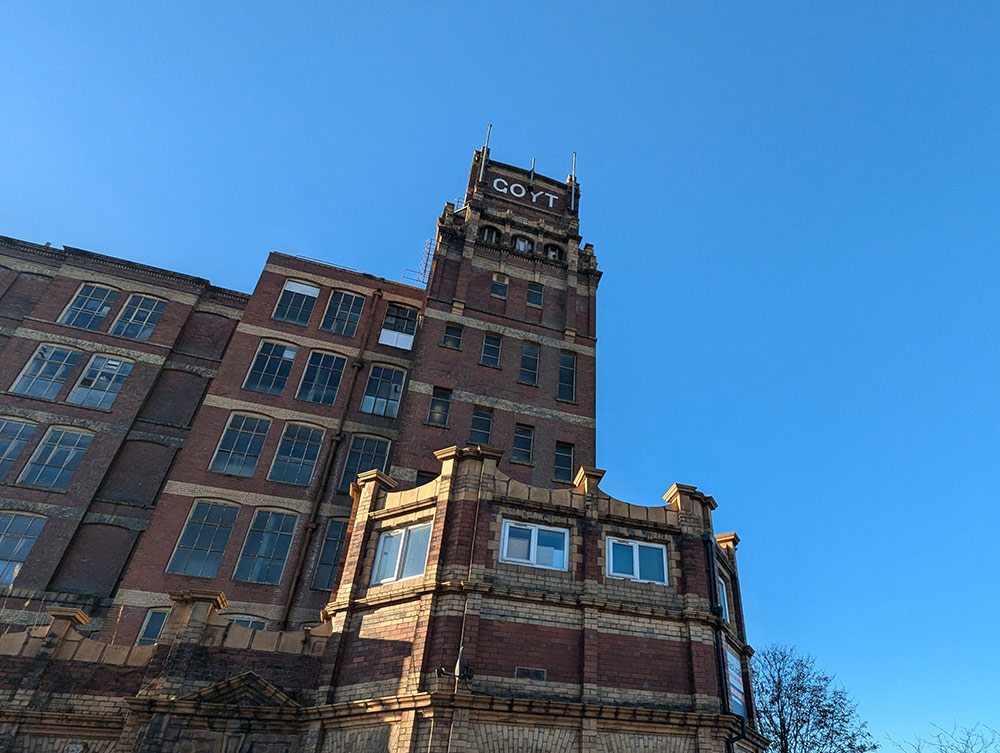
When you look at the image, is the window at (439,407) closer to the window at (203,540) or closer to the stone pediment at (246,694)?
the window at (203,540)

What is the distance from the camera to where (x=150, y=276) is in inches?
1208

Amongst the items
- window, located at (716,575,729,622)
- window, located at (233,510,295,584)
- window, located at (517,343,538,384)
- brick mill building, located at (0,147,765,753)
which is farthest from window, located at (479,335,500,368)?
window, located at (716,575,729,622)

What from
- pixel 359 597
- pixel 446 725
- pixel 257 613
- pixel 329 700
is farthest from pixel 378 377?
pixel 446 725

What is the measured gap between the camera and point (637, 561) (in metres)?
16.4

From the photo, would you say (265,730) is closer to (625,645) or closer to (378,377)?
(625,645)

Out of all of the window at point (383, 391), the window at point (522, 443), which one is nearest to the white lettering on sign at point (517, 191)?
the window at point (383, 391)

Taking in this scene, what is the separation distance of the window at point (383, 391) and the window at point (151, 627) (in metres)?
10.5

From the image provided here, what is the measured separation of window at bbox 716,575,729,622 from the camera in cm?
1702

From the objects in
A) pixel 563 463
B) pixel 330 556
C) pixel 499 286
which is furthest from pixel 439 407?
pixel 499 286

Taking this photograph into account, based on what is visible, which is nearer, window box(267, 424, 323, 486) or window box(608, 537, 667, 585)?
window box(608, 537, 667, 585)

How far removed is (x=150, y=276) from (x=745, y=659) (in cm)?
3035

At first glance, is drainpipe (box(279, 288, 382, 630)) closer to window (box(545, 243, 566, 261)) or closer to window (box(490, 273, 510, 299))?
window (box(490, 273, 510, 299))

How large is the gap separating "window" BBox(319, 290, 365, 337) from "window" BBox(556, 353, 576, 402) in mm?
9900

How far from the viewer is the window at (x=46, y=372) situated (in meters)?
25.9
